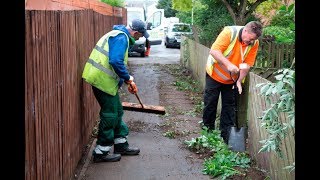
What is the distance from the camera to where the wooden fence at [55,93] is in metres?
3.16

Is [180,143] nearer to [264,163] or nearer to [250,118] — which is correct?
[250,118]

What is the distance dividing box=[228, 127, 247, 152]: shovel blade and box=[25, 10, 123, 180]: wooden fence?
6.80 feet

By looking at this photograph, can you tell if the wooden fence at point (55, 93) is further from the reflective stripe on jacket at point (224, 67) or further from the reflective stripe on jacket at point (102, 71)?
the reflective stripe on jacket at point (224, 67)

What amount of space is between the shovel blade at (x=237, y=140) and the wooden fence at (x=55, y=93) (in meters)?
2.07

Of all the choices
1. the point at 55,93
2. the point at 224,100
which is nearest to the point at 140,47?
the point at 224,100

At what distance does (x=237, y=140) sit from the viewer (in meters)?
6.45

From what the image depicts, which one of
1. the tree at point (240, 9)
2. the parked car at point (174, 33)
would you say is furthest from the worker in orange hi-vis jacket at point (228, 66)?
the parked car at point (174, 33)

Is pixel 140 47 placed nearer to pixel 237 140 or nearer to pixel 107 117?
pixel 237 140

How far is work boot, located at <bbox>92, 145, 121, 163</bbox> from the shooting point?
5926 mm

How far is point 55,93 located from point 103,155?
202 centimetres

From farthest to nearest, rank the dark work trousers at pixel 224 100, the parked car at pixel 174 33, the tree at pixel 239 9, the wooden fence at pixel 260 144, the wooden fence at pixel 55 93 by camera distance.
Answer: the parked car at pixel 174 33
the tree at pixel 239 9
the dark work trousers at pixel 224 100
the wooden fence at pixel 260 144
the wooden fence at pixel 55 93

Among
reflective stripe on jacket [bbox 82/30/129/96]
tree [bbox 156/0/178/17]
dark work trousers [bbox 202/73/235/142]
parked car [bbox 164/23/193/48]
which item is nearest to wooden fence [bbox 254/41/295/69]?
dark work trousers [bbox 202/73/235/142]
